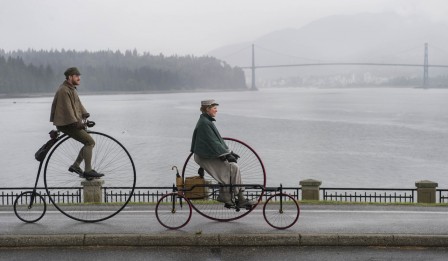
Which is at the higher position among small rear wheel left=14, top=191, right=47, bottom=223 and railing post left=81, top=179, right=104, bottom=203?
small rear wheel left=14, top=191, right=47, bottom=223

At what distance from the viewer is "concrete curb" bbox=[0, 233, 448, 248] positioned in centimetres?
952

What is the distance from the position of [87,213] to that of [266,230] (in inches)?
165

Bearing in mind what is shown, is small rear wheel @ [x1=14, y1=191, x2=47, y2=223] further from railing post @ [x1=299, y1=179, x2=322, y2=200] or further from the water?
the water

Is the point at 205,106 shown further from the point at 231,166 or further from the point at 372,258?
the point at 372,258

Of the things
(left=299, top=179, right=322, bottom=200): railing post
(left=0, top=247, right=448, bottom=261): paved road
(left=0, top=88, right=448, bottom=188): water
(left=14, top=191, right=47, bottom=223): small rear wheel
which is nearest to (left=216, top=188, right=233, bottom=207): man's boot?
(left=0, top=247, right=448, bottom=261): paved road

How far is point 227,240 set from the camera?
9570 millimetres

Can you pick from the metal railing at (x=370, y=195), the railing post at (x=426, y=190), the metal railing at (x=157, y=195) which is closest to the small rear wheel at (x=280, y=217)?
the metal railing at (x=157, y=195)

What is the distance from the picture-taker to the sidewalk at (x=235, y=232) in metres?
9.55

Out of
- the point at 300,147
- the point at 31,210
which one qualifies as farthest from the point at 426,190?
the point at 300,147

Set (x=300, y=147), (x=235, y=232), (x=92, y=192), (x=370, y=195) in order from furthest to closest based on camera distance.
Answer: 1. (x=300, y=147)
2. (x=370, y=195)
3. (x=92, y=192)
4. (x=235, y=232)

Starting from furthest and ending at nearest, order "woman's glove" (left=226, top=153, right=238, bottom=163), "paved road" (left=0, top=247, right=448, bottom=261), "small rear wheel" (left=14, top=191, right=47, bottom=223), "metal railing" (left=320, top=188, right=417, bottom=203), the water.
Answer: the water < "metal railing" (left=320, top=188, right=417, bottom=203) < "small rear wheel" (left=14, top=191, right=47, bottom=223) < "woman's glove" (left=226, top=153, right=238, bottom=163) < "paved road" (left=0, top=247, right=448, bottom=261)

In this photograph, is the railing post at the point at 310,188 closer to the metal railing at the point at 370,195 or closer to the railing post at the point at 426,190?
the metal railing at the point at 370,195

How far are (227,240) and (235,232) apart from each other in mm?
423

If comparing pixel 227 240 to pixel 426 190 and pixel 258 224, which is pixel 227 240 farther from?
pixel 426 190
